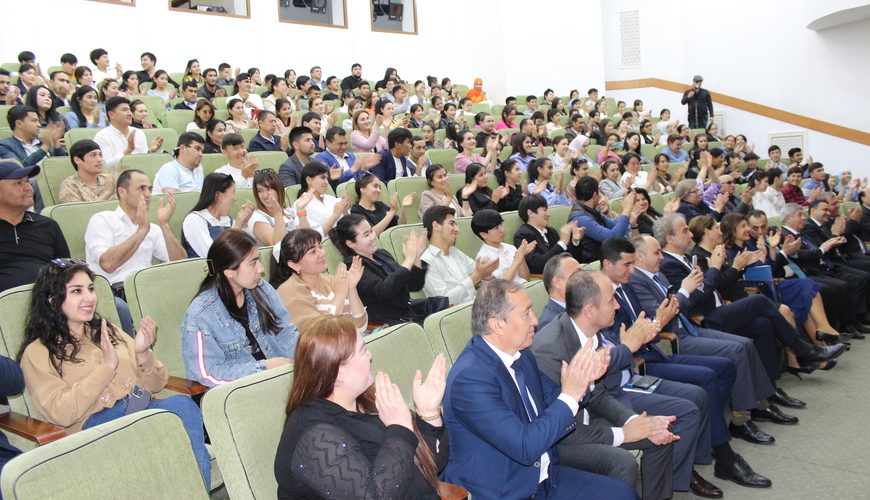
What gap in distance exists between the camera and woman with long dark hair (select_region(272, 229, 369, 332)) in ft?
8.42

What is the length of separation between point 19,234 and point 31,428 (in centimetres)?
132

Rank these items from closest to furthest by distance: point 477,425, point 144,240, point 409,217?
1. point 477,425
2. point 144,240
3. point 409,217

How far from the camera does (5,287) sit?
261 centimetres

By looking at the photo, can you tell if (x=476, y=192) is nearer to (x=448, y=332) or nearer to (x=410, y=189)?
(x=410, y=189)

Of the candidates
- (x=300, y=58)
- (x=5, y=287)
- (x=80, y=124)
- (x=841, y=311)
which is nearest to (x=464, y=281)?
(x=5, y=287)

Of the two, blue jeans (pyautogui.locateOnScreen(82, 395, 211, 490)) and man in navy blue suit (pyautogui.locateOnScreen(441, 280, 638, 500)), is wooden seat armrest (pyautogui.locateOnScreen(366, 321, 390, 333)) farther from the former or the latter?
blue jeans (pyautogui.locateOnScreen(82, 395, 211, 490))

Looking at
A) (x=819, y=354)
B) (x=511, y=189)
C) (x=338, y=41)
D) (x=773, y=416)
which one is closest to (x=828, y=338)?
(x=819, y=354)

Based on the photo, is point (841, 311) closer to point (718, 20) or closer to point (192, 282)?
point (192, 282)

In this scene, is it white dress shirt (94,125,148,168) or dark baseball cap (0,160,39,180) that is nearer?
dark baseball cap (0,160,39,180)

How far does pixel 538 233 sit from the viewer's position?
157 inches

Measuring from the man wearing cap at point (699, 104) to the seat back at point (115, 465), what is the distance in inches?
416

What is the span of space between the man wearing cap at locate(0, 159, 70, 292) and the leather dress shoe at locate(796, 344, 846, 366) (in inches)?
156

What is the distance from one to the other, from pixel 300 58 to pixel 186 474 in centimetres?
999

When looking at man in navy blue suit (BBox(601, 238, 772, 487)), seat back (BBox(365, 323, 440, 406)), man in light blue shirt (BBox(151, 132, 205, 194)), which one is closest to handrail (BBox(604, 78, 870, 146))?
man in navy blue suit (BBox(601, 238, 772, 487))
